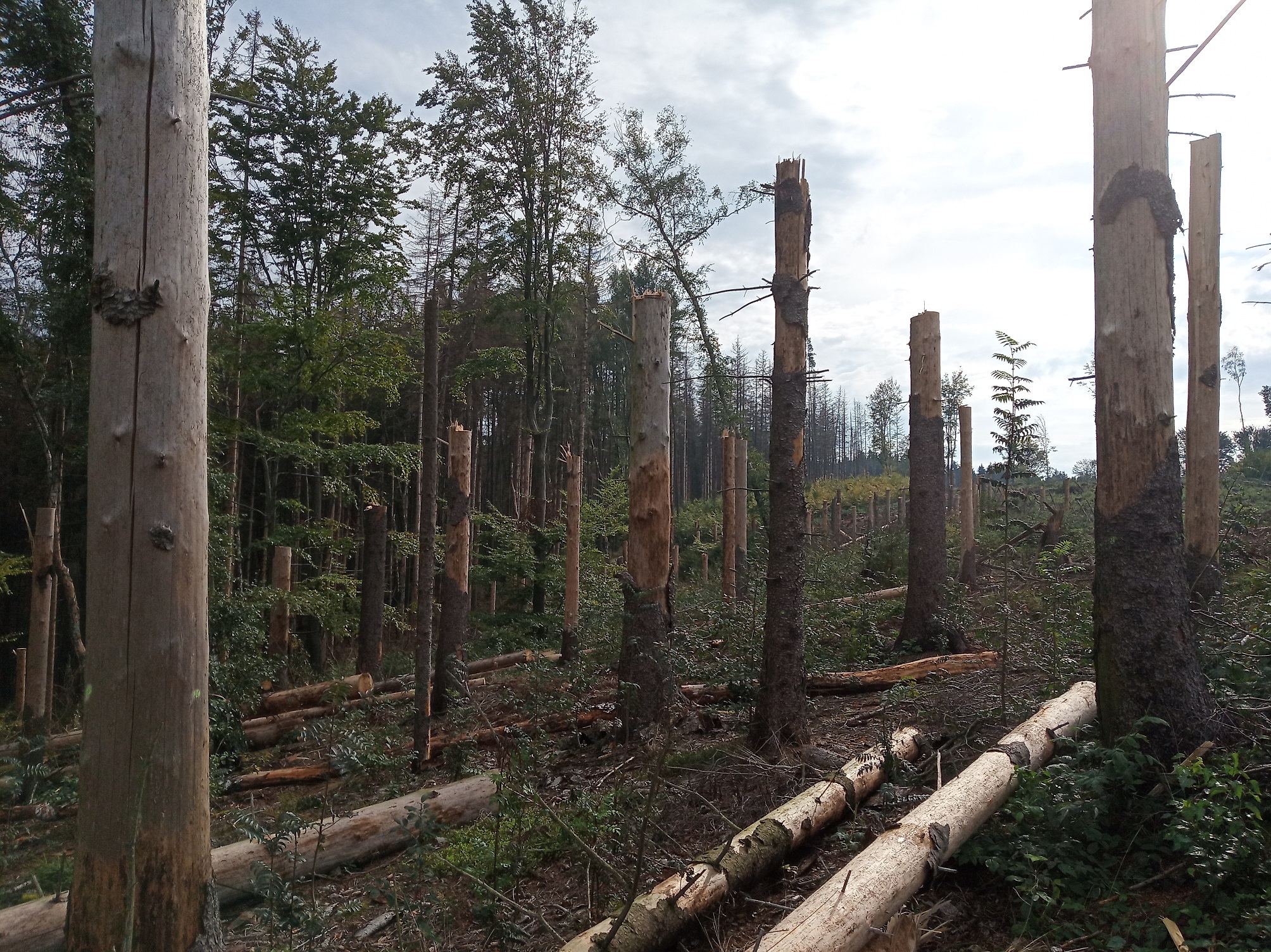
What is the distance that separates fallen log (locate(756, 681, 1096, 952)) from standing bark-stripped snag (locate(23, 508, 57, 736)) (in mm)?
11247

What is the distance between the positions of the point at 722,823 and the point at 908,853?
160 cm

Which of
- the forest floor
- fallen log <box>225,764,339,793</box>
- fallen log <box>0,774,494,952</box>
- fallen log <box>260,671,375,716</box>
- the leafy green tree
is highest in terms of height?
the leafy green tree

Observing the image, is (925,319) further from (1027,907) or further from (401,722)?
(401,722)

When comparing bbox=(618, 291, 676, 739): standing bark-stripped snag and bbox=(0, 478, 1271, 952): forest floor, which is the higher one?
bbox=(618, 291, 676, 739): standing bark-stripped snag

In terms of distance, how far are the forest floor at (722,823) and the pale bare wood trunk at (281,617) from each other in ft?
12.4

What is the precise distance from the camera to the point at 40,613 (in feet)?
33.9

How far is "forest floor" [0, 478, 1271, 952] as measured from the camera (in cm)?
334

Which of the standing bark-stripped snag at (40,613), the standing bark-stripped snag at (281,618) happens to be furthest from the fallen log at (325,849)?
the standing bark-stripped snag at (281,618)

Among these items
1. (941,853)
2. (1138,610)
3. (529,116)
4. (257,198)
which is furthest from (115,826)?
(529,116)

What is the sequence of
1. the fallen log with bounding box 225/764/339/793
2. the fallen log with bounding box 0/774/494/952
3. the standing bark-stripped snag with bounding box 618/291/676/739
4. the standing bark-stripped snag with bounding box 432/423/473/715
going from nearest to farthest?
1. the fallen log with bounding box 0/774/494/952
2. the standing bark-stripped snag with bounding box 618/291/676/739
3. the fallen log with bounding box 225/764/339/793
4. the standing bark-stripped snag with bounding box 432/423/473/715

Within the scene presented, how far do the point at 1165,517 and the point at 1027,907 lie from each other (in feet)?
7.06

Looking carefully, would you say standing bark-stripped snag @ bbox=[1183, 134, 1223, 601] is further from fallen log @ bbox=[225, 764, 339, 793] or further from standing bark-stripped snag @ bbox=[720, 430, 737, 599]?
fallen log @ bbox=[225, 764, 339, 793]

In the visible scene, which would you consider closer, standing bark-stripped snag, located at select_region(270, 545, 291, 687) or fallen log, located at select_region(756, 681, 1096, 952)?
fallen log, located at select_region(756, 681, 1096, 952)

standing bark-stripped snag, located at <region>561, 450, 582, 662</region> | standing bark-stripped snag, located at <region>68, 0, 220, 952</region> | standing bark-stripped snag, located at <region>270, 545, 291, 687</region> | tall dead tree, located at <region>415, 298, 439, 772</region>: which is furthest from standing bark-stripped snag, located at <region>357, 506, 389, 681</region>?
standing bark-stripped snag, located at <region>68, 0, 220, 952</region>
